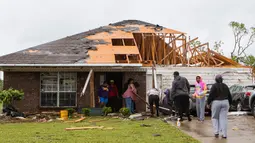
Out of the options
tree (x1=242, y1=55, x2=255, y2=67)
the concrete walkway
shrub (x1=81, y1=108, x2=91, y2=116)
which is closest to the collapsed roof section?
shrub (x1=81, y1=108, x2=91, y2=116)

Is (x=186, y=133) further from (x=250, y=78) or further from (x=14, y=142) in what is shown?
(x=250, y=78)

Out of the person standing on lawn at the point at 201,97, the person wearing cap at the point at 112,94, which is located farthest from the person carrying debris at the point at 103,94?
the person standing on lawn at the point at 201,97

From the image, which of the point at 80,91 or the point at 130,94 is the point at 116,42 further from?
the point at 130,94

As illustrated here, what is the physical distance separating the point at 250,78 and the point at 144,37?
625cm

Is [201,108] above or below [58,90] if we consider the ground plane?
below

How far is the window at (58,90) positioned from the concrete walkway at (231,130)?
7.39 m

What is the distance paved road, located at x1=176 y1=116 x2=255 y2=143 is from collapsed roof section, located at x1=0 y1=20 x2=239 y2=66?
21.7 ft

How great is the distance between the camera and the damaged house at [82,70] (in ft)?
55.1

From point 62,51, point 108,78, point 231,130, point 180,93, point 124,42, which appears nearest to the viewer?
point 231,130

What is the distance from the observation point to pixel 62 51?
60.0 ft

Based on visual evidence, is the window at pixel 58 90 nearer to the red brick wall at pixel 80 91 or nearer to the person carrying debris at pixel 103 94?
the red brick wall at pixel 80 91

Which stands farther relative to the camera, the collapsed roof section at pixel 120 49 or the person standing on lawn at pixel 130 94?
the collapsed roof section at pixel 120 49

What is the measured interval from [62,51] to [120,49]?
290 centimetres

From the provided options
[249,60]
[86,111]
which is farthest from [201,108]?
[249,60]
